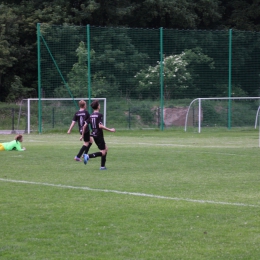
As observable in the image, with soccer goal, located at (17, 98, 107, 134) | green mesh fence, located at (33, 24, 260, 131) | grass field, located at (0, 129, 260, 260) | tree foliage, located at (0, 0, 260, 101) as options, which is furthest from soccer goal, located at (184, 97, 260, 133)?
grass field, located at (0, 129, 260, 260)

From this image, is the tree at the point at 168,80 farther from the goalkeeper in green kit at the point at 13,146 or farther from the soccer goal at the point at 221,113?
the goalkeeper in green kit at the point at 13,146

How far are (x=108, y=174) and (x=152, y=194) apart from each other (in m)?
3.31

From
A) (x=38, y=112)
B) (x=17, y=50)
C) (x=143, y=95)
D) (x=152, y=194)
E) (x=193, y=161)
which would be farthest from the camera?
(x=17, y=50)

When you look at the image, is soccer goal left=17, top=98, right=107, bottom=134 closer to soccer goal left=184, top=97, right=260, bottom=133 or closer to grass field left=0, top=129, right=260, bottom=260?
soccer goal left=184, top=97, right=260, bottom=133

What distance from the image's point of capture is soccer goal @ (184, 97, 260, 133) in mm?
35562

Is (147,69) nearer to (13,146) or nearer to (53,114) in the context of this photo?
(53,114)

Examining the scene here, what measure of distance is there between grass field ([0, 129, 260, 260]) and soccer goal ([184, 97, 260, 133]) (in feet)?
59.5

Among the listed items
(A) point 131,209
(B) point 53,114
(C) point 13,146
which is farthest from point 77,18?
(A) point 131,209

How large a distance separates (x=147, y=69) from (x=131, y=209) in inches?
1074

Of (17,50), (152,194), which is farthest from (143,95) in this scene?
(152,194)

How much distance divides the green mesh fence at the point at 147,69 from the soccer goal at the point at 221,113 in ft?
0.27

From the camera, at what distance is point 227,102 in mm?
36094

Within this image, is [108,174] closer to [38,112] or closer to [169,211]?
[169,211]

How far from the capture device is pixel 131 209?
964 cm
